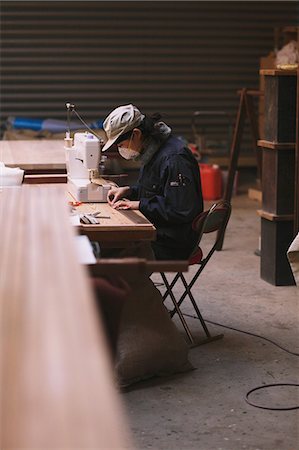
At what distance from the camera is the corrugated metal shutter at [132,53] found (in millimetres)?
10602

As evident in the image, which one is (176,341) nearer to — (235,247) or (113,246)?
(113,246)

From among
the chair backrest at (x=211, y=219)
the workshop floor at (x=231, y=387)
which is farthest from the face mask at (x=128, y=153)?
the workshop floor at (x=231, y=387)

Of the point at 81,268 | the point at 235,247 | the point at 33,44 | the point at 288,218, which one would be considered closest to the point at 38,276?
the point at 81,268

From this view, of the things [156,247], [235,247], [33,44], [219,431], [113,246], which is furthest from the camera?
[33,44]

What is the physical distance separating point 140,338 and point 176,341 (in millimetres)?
207

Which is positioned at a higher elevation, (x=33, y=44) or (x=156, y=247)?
(x=33, y=44)

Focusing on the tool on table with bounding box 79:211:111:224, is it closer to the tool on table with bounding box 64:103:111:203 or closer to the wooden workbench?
the wooden workbench

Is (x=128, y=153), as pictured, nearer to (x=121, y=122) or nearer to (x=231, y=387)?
(x=121, y=122)

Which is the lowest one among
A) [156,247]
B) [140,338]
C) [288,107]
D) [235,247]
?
[235,247]

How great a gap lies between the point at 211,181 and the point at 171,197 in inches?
194

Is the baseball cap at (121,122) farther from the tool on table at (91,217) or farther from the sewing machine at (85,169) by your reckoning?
the tool on table at (91,217)

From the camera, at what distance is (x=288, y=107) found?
5977mm

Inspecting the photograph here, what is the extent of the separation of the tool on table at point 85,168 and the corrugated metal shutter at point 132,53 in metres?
5.72

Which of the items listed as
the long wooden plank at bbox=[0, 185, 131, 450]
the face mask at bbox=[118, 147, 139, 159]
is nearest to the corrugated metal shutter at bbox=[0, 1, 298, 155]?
the face mask at bbox=[118, 147, 139, 159]
